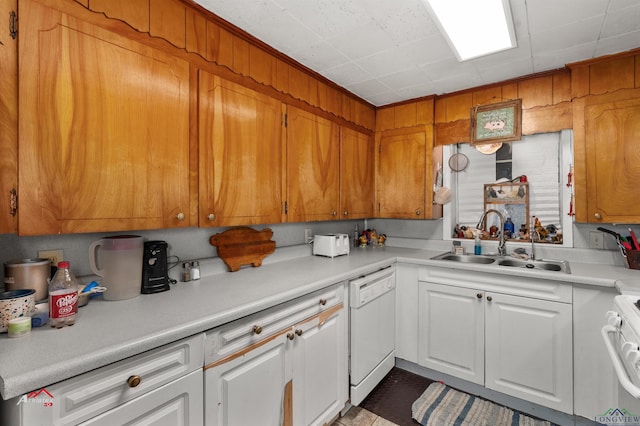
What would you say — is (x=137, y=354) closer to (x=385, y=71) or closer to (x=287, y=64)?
(x=287, y=64)

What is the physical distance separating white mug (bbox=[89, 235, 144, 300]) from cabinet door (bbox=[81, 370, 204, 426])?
1.71 feet

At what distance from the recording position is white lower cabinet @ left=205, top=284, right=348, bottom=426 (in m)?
1.20

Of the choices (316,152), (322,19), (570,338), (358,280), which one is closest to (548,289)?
(570,338)

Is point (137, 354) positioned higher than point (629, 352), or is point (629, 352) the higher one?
point (137, 354)

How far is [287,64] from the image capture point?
2.07m

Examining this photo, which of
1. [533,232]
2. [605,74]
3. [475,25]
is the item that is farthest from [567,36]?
[533,232]

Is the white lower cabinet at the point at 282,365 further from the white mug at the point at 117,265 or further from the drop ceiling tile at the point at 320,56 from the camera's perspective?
the drop ceiling tile at the point at 320,56

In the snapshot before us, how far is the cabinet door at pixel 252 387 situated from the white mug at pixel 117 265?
0.54 metres

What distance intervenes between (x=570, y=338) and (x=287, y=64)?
2.50m

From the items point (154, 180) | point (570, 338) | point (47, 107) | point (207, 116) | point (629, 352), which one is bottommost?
point (570, 338)

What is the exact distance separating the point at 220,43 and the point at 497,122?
7.20ft

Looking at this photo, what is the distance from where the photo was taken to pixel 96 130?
118cm

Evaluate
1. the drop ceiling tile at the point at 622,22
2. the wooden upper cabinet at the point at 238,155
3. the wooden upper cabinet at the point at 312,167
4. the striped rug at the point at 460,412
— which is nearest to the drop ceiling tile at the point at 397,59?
the wooden upper cabinet at the point at 312,167

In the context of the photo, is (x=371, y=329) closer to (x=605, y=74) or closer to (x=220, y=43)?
(x=220, y=43)
